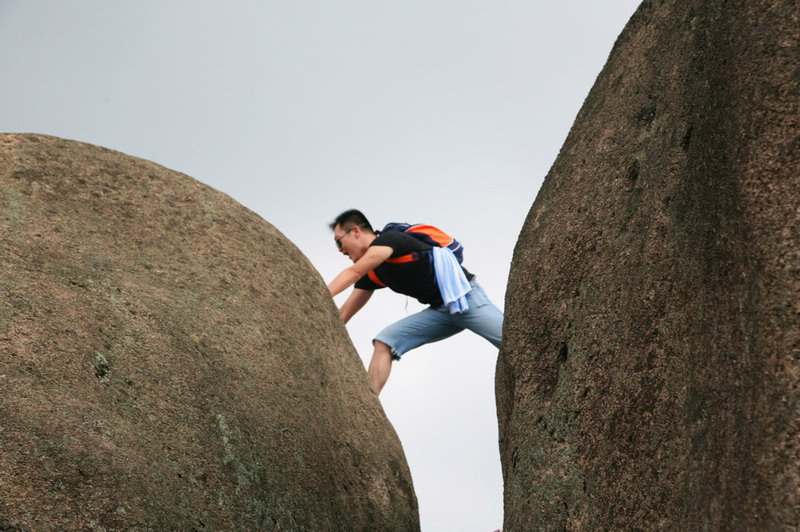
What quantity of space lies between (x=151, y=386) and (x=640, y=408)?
2.34 metres

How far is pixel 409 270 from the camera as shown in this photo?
8.58 metres

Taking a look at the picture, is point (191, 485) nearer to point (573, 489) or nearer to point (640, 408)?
point (573, 489)

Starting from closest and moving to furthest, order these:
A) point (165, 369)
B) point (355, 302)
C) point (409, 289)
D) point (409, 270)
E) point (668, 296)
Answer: point (668, 296)
point (165, 369)
point (409, 270)
point (409, 289)
point (355, 302)

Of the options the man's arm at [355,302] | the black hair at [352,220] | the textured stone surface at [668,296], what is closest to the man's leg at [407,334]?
the man's arm at [355,302]

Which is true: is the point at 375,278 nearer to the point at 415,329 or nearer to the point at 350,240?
the point at 350,240

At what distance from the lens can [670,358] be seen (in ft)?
12.3

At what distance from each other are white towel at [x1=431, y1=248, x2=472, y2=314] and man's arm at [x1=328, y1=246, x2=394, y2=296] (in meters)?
0.42

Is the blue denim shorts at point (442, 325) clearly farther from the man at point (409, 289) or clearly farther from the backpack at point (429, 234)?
the backpack at point (429, 234)

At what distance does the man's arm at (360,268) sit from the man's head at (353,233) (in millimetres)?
583

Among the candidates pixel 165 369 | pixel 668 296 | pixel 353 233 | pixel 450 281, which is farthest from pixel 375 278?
pixel 668 296

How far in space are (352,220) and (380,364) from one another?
1.25 meters

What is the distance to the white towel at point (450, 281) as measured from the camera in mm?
8594

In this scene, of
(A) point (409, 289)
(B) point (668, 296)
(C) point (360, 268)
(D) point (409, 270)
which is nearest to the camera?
(B) point (668, 296)

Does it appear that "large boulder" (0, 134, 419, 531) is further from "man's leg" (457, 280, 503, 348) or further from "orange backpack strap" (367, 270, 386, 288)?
"man's leg" (457, 280, 503, 348)
